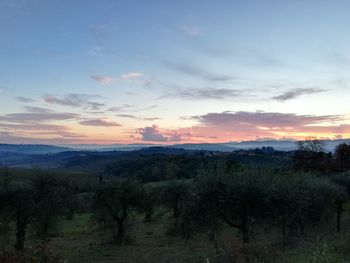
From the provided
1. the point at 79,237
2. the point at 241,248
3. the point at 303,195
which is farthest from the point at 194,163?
the point at 241,248

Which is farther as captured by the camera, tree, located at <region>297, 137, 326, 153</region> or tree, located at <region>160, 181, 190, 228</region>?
tree, located at <region>297, 137, 326, 153</region>

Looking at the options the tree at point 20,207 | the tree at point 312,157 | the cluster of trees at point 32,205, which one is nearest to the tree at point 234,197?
the cluster of trees at point 32,205

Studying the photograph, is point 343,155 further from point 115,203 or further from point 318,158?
point 115,203

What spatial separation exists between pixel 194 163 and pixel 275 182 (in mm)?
137151

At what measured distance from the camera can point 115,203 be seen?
46.5 m

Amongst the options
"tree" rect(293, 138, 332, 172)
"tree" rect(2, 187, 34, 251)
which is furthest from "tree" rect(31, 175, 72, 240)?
"tree" rect(293, 138, 332, 172)

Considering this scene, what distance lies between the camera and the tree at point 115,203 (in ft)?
152

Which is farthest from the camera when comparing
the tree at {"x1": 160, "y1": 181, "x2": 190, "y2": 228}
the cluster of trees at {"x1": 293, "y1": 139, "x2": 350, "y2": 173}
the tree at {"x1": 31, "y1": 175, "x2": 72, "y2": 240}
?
the cluster of trees at {"x1": 293, "y1": 139, "x2": 350, "y2": 173}

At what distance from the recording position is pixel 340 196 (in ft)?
141

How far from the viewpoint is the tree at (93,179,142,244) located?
152 ft

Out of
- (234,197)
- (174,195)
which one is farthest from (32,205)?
(174,195)

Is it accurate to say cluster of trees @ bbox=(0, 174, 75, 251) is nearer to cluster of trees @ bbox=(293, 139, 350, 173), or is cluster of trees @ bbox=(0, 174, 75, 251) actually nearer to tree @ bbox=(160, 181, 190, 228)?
tree @ bbox=(160, 181, 190, 228)

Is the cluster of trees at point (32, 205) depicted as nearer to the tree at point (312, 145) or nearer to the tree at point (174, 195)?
the tree at point (174, 195)

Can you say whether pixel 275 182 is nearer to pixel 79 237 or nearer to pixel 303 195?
pixel 303 195
